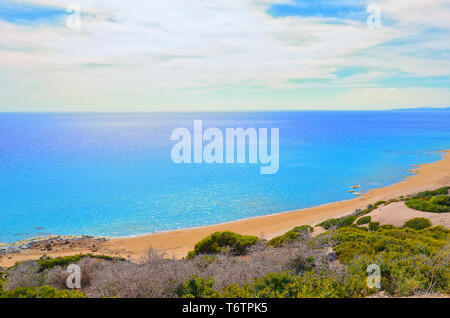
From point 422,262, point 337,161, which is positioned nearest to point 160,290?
point 422,262

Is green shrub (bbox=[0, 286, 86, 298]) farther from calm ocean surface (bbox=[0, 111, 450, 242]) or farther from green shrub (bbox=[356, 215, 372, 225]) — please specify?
calm ocean surface (bbox=[0, 111, 450, 242])

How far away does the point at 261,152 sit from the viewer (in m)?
74.4

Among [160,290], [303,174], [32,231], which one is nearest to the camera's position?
[160,290]

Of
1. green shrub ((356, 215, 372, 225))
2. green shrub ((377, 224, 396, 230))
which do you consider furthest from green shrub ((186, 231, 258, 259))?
green shrub ((356, 215, 372, 225))

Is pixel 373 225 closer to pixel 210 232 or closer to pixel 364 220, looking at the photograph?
pixel 364 220

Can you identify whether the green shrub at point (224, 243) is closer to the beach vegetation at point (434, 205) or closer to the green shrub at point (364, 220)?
the green shrub at point (364, 220)

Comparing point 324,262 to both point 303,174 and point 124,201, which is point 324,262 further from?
point 303,174

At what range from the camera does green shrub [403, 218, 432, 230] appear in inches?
661

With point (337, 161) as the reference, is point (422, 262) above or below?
below

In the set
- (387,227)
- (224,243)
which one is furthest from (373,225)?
(224,243)

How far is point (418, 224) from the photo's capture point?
17062mm

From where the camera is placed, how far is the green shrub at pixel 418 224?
16.8 m
